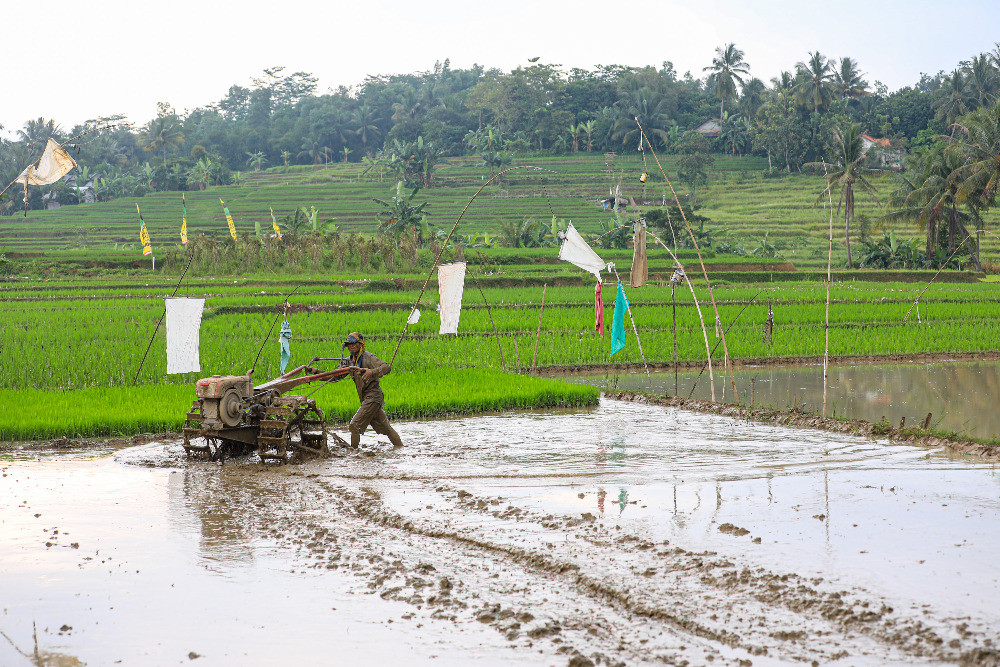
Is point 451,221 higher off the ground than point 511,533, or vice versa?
point 451,221

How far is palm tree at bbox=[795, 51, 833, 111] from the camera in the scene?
53.0 m

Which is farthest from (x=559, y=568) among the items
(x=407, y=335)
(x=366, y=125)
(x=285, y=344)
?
(x=366, y=125)

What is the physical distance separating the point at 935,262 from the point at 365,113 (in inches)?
1904

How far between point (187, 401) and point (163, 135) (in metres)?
61.6

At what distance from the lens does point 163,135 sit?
64938mm

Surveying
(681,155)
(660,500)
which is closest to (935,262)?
(681,155)

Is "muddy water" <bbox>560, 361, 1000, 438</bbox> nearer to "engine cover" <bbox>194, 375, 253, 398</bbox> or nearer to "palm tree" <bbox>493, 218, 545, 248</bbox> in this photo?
"engine cover" <bbox>194, 375, 253, 398</bbox>

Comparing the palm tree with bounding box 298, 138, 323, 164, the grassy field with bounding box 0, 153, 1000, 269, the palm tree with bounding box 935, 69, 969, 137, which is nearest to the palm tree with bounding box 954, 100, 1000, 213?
the grassy field with bounding box 0, 153, 1000, 269

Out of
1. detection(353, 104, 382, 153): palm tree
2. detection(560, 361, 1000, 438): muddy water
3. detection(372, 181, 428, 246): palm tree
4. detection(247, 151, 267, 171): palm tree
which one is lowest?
detection(560, 361, 1000, 438): muddy water

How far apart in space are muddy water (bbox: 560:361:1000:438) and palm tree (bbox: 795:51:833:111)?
4347cm

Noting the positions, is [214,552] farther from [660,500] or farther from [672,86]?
[672,86]

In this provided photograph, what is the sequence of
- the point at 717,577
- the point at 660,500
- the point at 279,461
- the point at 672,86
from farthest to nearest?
the point at 672,86 → the point at 279,461 → the point at 660,500 → the point at 717,577

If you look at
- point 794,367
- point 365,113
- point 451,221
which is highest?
point 365,113

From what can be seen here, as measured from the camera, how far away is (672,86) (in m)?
64.1
